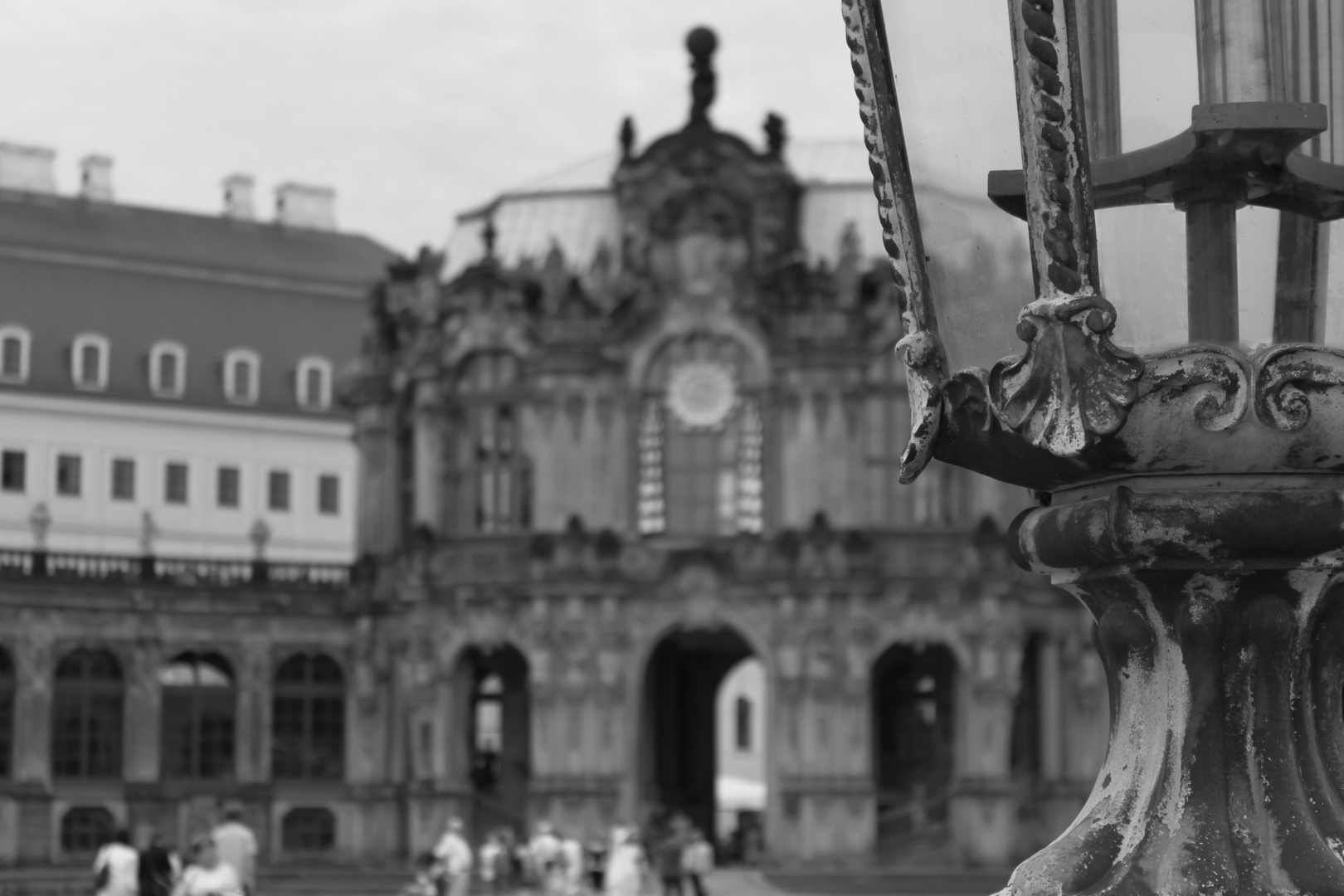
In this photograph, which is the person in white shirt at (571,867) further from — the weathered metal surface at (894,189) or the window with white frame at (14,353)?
the weathered metal surface at (894,189)

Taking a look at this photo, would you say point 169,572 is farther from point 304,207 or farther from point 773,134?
point 304,207

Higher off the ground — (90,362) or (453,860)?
(90,362)

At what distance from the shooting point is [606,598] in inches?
1948

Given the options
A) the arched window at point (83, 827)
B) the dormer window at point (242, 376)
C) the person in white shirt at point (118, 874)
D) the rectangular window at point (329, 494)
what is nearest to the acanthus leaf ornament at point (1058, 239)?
the person in white shirt at point (118, 874)

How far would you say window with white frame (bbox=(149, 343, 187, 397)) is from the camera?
75875 mm

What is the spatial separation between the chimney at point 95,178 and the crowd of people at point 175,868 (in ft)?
179

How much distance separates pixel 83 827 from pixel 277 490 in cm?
2825

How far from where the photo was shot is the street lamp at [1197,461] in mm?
4602

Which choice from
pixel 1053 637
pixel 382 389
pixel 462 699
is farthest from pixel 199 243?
pixel 1053 637

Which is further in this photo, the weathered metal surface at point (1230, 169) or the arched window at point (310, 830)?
the arched window at point (310, 830)

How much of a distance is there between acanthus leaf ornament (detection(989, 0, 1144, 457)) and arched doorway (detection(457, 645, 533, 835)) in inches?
1799

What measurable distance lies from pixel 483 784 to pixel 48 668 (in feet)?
30.3

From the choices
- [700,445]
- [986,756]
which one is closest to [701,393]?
[700,445]

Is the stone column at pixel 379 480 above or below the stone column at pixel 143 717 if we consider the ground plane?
above
